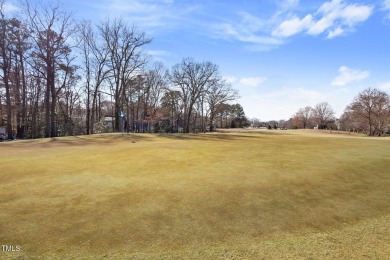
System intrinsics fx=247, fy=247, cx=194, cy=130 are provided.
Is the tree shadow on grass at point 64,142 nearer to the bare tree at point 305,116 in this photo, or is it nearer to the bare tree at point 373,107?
the bare tree at point 373,107

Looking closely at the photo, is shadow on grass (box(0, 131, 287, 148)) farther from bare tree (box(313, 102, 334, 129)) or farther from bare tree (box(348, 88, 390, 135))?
bare tree (box(313, 102, 334, 129))

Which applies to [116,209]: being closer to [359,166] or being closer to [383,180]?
[383,180]

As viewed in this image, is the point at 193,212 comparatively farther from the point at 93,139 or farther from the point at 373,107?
Result: the point at 373,107

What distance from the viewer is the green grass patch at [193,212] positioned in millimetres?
4070

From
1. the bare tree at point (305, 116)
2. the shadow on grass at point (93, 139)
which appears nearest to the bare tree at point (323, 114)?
the bare tree at point (305, 116)

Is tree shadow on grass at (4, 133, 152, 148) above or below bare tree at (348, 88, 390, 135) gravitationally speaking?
below

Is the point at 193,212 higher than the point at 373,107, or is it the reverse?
the point at 373,107

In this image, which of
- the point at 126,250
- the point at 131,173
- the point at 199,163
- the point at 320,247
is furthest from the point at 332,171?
the point at 126,250

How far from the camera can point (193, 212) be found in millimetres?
5406

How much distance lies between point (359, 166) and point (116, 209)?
31.9 feet

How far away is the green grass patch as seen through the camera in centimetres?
407

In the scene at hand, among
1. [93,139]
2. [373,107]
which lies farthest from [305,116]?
[93,139]

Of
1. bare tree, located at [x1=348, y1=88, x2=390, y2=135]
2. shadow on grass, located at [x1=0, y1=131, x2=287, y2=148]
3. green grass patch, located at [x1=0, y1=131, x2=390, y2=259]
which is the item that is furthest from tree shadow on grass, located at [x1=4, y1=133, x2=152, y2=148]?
bare tree, located at [x1=348, y1=88, x2=390, y2=135]

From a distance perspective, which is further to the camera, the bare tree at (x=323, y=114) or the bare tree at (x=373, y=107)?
the bare tree at (x=323, y=114)
